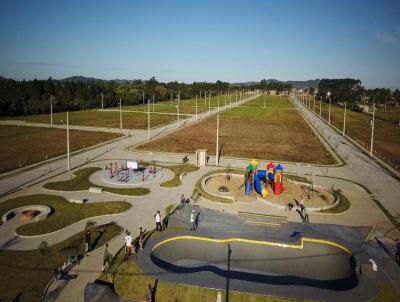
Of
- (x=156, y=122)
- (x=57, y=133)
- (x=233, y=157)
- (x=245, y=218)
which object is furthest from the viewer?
(x=156, y=122)

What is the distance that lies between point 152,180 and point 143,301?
20.5 m

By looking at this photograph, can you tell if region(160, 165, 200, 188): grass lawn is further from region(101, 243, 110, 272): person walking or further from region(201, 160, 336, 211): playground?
region(101, 243, 110, 272): person walking

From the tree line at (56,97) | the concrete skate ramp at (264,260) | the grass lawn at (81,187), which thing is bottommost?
the concrete skate ramp at (264,260)

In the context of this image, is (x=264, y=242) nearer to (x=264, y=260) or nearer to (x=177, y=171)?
(x=264, y=260)

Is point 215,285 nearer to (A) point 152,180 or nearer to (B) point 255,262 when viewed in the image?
(B) point 255,262

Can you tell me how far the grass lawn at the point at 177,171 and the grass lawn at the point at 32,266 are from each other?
12034 mm

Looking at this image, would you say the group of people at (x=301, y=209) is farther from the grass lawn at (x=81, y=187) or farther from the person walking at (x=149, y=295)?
the person walking at (x=149, y=295)

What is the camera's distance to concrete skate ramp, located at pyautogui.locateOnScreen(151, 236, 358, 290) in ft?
67.1

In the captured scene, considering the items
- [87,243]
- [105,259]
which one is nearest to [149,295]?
[105,259]

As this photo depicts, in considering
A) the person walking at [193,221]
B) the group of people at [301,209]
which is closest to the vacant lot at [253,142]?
the group of people at [301,209]

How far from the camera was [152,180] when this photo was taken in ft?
120

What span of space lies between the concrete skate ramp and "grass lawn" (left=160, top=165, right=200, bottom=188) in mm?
12265

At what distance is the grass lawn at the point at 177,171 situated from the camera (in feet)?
116

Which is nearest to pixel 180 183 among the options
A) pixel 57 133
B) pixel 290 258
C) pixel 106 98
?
pixel 290 258
